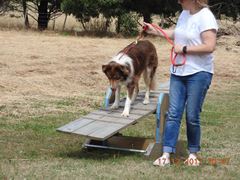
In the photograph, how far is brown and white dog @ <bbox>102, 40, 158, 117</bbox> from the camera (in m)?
7.48

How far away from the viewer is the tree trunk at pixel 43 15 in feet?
93.2

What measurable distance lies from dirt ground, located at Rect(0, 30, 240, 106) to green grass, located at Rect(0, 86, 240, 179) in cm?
124

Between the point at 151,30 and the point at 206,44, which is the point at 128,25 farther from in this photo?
the point at 206,44

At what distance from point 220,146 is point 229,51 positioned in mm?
14752

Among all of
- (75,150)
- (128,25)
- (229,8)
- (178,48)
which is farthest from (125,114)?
(229,8)

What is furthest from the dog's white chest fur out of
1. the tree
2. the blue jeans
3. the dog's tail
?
the tree

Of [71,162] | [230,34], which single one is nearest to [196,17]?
[71,162]

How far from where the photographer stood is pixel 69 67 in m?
15.5

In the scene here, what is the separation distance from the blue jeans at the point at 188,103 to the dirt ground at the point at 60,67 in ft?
16.6

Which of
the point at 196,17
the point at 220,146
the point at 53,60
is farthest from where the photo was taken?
the point at 53,60

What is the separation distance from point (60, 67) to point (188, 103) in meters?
9.53

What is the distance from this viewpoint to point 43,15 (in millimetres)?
28594

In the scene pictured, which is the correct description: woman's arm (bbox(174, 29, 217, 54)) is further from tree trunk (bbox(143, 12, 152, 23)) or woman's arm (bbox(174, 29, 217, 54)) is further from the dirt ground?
tree trunk (bbox(143, 12, 152, 23))

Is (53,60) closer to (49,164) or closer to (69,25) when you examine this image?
(49,164)
